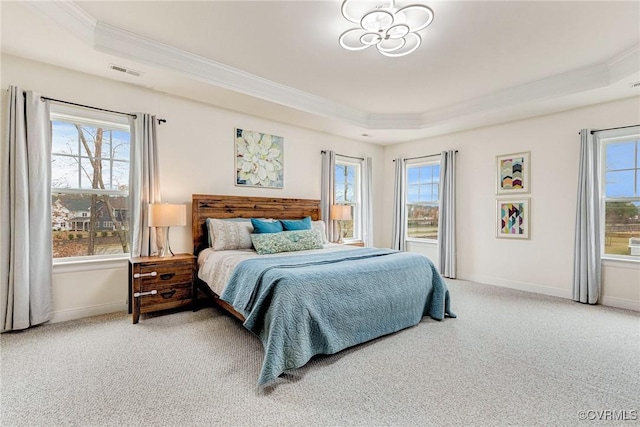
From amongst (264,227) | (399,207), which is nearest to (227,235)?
(264,227)

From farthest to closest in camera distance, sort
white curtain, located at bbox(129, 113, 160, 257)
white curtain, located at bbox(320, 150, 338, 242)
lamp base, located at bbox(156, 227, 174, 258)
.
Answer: white curtain, located at bbox(320, 150, 338, 242), lamp base, located at bbox(156, 227, 174, 258), white curtain, located at bbox(129, 113, 160, 257)

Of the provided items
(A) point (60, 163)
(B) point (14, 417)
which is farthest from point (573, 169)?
(A) point (60, 163)

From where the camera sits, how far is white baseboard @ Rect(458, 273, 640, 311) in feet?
11.8

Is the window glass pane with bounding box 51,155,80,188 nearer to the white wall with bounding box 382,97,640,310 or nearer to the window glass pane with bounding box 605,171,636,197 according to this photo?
the white wall with bounding box 382,97,640,310

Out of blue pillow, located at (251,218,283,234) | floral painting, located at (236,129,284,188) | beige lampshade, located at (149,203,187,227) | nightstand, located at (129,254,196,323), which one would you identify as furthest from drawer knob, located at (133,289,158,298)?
floral painting, located at (236,129,284,188)

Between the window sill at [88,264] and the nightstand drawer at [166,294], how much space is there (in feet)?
1.97

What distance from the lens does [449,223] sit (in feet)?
16.8

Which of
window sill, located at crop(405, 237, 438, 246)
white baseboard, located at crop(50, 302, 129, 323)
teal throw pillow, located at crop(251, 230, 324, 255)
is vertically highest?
teal throw pillow, located at crop(251, 230, 324, 255)

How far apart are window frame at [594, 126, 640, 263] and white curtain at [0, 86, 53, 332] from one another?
20.3ft

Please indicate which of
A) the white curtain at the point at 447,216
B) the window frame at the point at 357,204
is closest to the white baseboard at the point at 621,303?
the white curtain at the point at 447,216

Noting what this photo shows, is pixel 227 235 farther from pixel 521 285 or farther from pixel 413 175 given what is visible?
pixel 521 285

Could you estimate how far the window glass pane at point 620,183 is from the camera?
3676mm

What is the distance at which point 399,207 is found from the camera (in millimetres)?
5895

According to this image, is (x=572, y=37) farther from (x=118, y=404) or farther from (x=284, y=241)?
(x=118, y=404)
